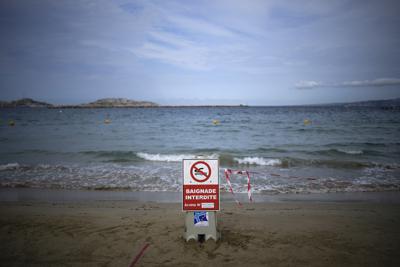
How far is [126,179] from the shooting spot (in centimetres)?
1027

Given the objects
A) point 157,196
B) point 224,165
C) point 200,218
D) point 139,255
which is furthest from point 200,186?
point 224,165

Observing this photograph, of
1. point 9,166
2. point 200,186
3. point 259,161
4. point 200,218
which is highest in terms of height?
point 200,186

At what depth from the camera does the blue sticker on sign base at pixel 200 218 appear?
4.30m

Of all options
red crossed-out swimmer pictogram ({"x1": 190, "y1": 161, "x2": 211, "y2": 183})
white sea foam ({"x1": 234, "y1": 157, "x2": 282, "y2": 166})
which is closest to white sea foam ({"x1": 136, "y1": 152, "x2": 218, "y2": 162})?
white sea foam ({"x1": 234, "y1": 157, "x2": 282, "y2": 166})

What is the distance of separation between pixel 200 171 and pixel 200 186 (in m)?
0.27

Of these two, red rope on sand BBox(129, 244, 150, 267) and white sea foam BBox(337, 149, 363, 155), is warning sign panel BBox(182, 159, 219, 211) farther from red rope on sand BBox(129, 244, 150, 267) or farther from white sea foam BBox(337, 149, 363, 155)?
white sea foam BBox(337, 149, 363, 155)

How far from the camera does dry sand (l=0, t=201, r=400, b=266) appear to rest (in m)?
3.92

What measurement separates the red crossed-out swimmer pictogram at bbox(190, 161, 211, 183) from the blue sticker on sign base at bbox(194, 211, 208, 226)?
0.61 metres

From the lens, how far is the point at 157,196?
8148mm

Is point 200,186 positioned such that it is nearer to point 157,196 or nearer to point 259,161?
point 157,196

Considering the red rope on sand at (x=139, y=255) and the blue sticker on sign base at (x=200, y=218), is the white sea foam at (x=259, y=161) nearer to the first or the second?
the blue sticker on sign base at (x=200, y=218)

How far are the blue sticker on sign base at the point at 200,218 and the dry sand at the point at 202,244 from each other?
353 millimetres

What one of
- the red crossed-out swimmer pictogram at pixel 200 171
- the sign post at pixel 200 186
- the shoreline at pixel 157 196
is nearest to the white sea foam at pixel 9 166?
the shoreline at pixel 157 196

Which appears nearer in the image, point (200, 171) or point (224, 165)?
point (200, 171)
